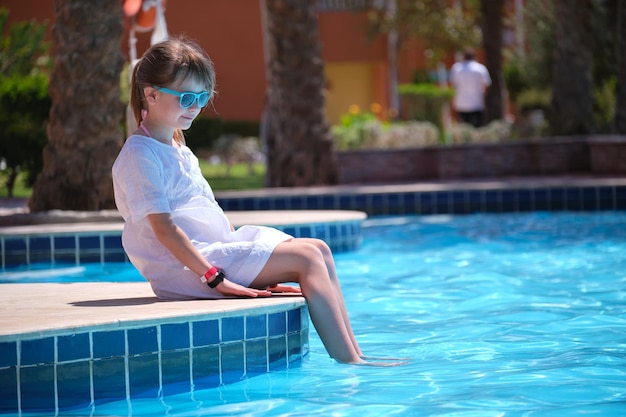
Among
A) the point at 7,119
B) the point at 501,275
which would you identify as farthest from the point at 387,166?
the point at 501,275

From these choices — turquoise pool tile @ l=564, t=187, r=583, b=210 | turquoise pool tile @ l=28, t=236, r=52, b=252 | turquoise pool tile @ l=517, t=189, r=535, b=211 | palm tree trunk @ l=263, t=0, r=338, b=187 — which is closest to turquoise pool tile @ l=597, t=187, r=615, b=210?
turquoise pool tile @ l=564, t=187, r=583, b=210

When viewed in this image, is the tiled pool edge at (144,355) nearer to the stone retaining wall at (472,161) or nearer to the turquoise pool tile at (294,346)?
the turquoise pool tile at (294,346)

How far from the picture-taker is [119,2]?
418 inches

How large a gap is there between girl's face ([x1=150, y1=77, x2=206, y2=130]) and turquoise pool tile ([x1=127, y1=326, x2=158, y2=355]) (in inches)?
38.4

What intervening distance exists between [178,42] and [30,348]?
1481 mm

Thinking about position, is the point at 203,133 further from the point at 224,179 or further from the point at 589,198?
the point at 589,198

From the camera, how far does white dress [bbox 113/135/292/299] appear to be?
4.54 meters

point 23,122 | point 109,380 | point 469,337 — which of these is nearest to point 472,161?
point 23,122

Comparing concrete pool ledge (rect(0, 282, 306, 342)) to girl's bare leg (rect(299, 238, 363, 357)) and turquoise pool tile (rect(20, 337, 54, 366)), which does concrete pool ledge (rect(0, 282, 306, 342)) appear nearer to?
turquoise pool tile (rect(20, 337, 54, 366))

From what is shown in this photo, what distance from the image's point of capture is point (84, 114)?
408 inches

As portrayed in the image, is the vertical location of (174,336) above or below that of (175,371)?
above

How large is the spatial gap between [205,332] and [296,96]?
10.3 meters

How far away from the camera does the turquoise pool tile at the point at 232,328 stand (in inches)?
172

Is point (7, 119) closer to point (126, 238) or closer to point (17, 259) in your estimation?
point (17, 259)
